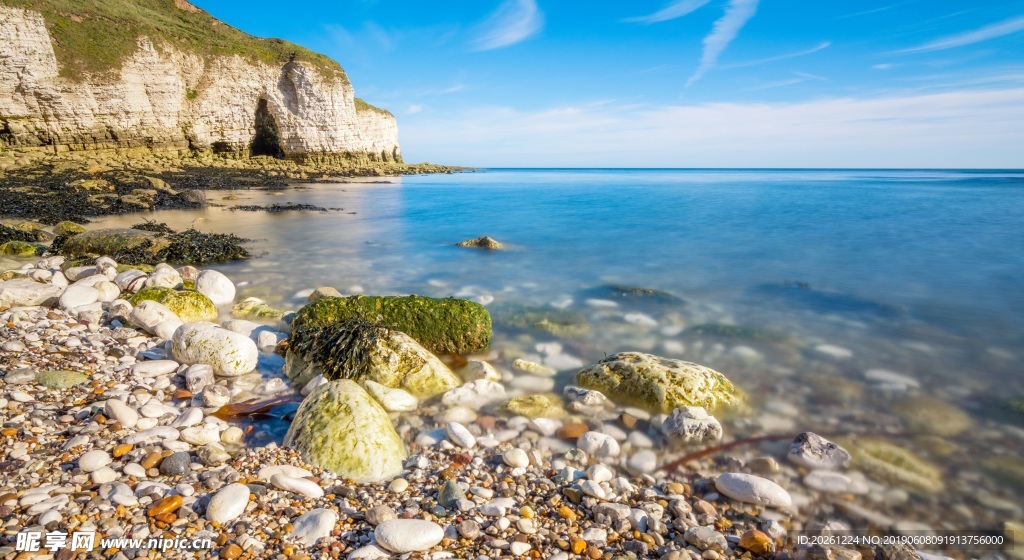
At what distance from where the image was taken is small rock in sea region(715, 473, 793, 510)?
285 cm

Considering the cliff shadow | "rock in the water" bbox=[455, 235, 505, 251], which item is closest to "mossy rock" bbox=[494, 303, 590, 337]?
"rock in the water" bbox=[455, 235, 505, 251]

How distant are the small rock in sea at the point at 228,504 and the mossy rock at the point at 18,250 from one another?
10.7m

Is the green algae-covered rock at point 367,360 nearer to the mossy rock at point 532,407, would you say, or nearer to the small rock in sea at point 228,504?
the mossy rock at point 532,407

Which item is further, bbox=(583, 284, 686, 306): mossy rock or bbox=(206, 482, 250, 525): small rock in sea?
bbox=(583, 284, 686, 306): mossy rock

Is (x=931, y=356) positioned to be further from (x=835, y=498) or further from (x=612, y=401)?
(x=612, y=401)

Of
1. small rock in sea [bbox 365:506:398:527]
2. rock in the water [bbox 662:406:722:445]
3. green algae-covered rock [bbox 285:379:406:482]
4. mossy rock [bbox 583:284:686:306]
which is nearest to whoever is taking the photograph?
small rock in sea [bbox 365:506:398:527]

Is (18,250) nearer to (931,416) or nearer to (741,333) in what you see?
(741,333)

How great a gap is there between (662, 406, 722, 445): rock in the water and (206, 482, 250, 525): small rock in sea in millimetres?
2944

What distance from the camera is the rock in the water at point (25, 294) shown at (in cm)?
533

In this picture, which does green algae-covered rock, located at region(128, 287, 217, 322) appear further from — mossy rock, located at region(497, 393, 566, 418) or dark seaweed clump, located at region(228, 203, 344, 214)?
dark seaweed clump, located at region(228, 203, 344, 214)

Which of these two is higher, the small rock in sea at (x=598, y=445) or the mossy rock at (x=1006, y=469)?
the small rock in sea at (x=598, y=445)

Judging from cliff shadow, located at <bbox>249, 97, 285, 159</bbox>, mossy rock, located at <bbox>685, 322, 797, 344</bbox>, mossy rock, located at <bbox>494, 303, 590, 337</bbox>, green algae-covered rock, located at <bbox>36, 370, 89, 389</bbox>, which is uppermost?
cliff shadow, located at <bbox>249, 97, 285, 159</bbox>

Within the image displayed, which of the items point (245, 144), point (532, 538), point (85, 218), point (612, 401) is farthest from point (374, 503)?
point (245, 144)

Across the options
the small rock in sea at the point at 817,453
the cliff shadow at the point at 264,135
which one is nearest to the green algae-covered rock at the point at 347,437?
the small rock in sea at the point at 817,453
